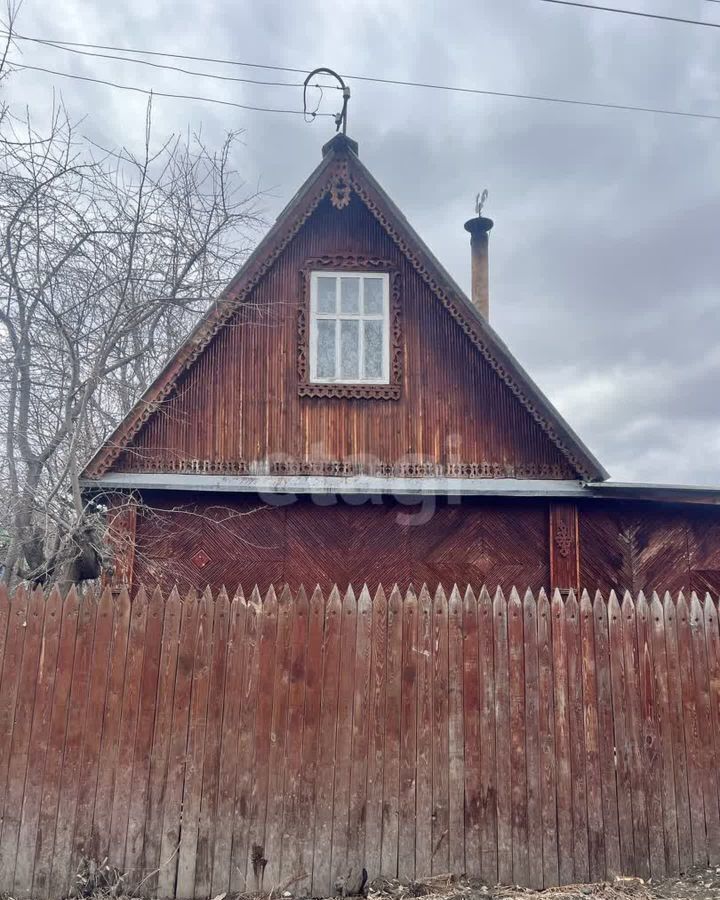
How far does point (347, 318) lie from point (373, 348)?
0.56 metres

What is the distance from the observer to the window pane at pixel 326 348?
938 cm

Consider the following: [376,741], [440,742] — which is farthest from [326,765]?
[440,742]

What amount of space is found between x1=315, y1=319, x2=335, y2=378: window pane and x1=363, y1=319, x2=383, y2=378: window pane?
463mm

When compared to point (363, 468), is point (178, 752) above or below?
below

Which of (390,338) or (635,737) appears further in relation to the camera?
(390,338)

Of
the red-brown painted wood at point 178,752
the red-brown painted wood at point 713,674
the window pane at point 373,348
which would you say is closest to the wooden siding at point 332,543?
the window pane at point 373,348

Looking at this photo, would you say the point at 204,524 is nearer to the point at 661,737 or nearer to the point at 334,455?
the point at 334,455

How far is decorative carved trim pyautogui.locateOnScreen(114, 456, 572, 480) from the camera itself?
8.80 metres

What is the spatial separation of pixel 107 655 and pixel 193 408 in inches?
178

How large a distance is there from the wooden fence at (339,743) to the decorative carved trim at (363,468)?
12.7ft

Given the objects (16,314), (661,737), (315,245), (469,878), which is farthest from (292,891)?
(16,314)

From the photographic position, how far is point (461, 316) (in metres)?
9.12

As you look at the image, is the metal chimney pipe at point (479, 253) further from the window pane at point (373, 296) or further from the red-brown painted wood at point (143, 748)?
the red-brown painted wood at point (143, 748)

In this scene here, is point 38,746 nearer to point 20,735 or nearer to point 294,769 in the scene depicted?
point 20,735
